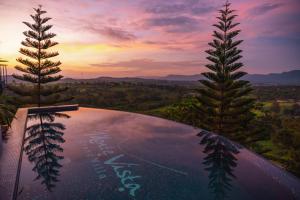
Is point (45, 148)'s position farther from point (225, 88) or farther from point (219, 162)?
point (225, 88)

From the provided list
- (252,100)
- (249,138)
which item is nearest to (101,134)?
(252,100)

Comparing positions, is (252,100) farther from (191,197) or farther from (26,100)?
(26,100)

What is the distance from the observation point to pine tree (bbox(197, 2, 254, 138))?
15.1 meters

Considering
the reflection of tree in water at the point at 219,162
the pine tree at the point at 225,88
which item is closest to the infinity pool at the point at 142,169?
the reflection of tree in water at the point at 219,162

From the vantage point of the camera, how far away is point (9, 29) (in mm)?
13422

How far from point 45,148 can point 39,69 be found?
14.7 meters

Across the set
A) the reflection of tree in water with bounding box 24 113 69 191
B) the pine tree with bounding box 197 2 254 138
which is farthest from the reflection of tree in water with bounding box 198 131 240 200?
the pine tree with bounding box 197 2 254 138

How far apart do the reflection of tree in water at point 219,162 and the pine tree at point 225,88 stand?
33.1 ft

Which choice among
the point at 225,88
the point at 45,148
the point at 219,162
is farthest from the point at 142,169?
the point at 225,88

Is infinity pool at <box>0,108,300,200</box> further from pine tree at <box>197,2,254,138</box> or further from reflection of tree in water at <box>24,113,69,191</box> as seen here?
pine tree at <box>197,2,254,138</box>

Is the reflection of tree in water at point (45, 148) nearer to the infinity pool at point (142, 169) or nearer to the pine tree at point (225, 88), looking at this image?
the infinity pool at point (142, 169)

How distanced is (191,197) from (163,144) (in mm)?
2273

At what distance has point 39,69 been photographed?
58.5 feet

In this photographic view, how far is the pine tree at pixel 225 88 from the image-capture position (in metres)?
15.1
